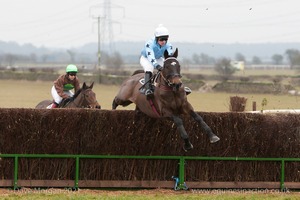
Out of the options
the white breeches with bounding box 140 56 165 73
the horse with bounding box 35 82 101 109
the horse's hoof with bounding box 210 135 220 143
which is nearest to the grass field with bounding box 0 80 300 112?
the horse with bounding box 35 82 101 109

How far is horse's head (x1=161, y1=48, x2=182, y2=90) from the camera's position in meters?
11.0

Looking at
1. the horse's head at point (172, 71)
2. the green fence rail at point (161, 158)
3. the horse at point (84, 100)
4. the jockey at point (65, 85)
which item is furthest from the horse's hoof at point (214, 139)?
the jockey at point (65, 85)

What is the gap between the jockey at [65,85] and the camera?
14.7m

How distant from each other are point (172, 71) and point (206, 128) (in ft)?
3.51

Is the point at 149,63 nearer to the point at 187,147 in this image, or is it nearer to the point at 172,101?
the point at 172,101

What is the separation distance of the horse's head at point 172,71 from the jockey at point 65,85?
370 cm

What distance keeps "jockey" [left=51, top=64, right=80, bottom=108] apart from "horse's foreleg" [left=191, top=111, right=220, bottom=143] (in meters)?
4.16

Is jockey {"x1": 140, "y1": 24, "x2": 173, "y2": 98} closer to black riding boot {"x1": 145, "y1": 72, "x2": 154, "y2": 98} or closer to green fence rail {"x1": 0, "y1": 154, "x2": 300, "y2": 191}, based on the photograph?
black riding boot {"x1": 145, "y1": 72, "x2": 154, "y2": 98}

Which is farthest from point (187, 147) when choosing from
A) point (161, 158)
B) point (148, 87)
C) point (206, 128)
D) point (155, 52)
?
point (155, 52)

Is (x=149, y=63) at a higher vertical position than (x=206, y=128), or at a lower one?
higher

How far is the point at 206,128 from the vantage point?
36.3 ft

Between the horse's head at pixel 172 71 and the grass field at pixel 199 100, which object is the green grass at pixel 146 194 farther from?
the grass field at pixel 199 100

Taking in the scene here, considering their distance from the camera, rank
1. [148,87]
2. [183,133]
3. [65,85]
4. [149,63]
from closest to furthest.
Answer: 1. [183,133]
2. [148,87]
3. [149,63]
4. [65,85]

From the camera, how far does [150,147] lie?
457 inches
